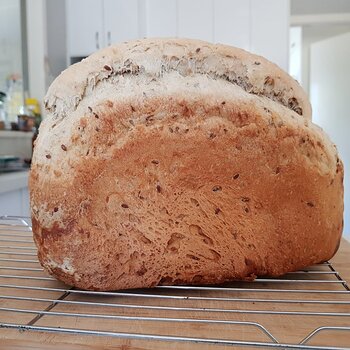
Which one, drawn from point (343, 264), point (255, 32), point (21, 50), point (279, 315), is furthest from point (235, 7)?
point (279, 315)

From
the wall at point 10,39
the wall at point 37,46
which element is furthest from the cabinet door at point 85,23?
the wall at point 10,39

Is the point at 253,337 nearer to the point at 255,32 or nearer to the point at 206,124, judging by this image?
the point at 206,124

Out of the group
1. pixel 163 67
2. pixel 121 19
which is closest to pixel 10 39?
pixel 121 19

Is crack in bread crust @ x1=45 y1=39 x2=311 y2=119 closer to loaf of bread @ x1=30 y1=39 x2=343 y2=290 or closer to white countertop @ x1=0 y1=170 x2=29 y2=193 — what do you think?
loaf of bread @ x1=30 y1=39 x2=343 y2=290

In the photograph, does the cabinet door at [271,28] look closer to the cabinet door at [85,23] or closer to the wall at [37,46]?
the cabinet door at [85,23]

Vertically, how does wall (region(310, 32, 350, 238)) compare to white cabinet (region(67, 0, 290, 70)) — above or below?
below

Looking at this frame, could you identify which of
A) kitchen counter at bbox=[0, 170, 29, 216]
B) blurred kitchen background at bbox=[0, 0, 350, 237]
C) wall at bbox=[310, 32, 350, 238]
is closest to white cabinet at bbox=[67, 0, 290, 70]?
blurred kitchen background at bbox=[0, 0, 350, 237]
